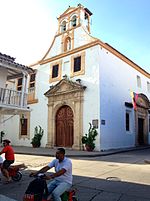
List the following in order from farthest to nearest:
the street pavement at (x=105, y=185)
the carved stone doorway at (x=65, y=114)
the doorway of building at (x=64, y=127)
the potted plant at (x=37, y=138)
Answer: the potted plant at (x=37, y=138)
the doorway of building at (x=64, y=127)
the carved stone doorway at (x=65, y=114)
the street pavement at (x=105, y=185)

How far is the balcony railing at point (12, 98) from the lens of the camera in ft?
37.1

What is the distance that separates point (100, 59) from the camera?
17.0 metres

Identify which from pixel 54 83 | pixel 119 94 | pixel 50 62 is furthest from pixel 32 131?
pixel 119 94

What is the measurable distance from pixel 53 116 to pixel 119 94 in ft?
19.1

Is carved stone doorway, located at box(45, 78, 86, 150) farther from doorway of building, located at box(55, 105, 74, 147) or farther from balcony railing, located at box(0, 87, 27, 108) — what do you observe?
balcony railing, located at box(0, 87, 27, 108)

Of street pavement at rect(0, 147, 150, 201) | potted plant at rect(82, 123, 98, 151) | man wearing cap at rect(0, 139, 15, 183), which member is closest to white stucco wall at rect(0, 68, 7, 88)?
street pavement at rect(0, 147, 150, 201)

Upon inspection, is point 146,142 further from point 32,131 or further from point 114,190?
point 114,190

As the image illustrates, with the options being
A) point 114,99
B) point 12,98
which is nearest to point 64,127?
point 114,99

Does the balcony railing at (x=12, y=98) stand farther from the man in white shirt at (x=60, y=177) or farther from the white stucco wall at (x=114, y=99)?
the man in white shirt at (x=60, y=177)

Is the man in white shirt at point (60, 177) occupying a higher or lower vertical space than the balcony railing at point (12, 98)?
lower

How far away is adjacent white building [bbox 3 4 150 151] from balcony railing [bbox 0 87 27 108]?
5936 millimetres

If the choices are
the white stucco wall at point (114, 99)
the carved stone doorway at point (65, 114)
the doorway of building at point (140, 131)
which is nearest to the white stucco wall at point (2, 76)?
the carved stone doorway at point (65, 114)

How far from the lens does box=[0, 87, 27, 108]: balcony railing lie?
11320mm

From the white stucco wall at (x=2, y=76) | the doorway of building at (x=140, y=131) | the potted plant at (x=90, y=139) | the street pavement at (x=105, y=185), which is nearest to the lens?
the street pavement at (x=105, y=185)
